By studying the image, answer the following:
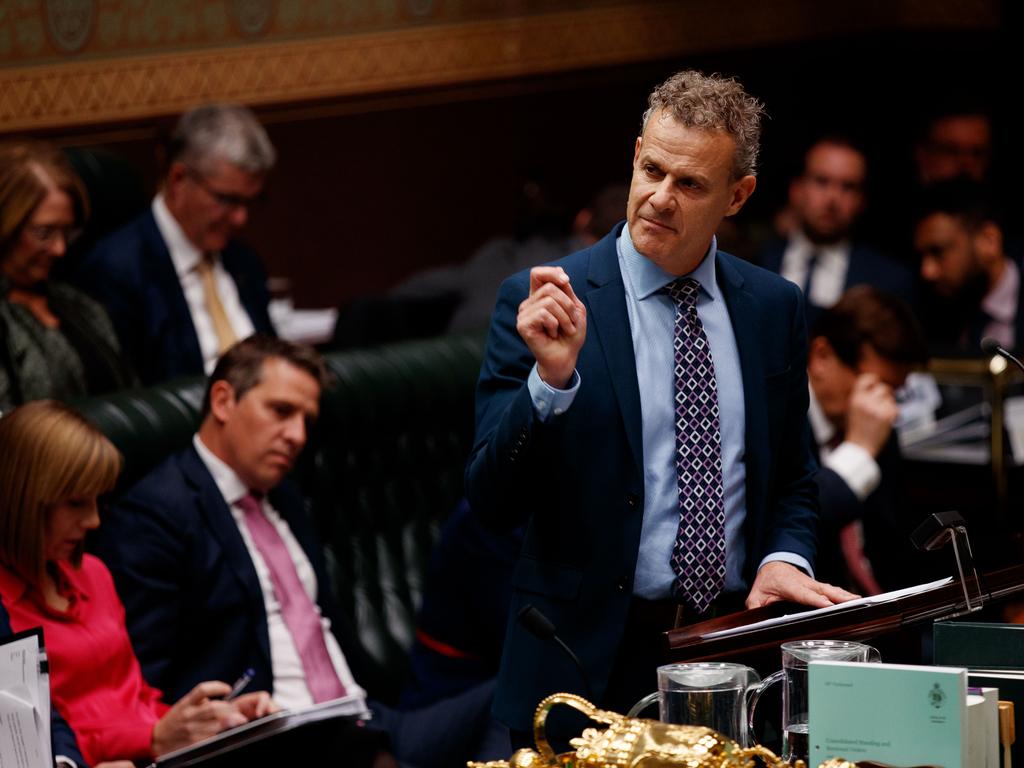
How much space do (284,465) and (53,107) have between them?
207 centimetres

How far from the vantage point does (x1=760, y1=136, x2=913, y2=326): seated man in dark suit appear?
620 centimetres

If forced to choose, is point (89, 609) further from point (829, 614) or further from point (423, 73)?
point (423, 73)

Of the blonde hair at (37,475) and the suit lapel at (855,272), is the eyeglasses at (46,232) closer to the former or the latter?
the blonde hair at (37,475)

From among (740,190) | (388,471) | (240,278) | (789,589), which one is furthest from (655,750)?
(240,278)

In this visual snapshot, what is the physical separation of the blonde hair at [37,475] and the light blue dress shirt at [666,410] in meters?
1.17

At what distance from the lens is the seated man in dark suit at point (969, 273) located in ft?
19.5

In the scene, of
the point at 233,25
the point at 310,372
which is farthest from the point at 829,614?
the point at 233,25

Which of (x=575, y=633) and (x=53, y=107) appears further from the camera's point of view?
(x=53, y=107)

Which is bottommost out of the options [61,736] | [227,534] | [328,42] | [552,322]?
[61,736]

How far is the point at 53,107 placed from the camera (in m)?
5.38

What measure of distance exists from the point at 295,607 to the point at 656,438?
1584 millimetres

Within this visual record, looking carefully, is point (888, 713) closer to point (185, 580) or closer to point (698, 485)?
point (698, 485)

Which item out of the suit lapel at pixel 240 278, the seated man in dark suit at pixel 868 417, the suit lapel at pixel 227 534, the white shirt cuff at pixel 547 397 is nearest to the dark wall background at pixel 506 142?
the suit lapel at pixel 240 278

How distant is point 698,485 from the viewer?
2.58 m
